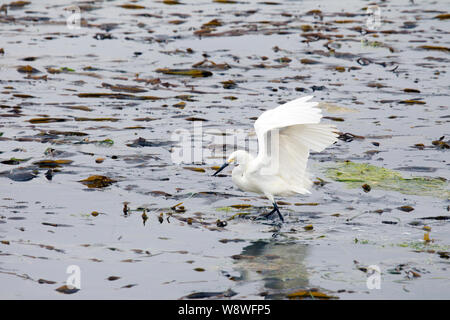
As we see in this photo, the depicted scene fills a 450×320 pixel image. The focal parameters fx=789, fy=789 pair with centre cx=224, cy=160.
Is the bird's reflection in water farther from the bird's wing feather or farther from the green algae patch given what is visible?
the green algae patch

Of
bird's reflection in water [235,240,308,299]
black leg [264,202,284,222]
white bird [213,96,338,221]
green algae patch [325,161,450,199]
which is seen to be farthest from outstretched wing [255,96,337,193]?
green algae patch [325,161,450,199]

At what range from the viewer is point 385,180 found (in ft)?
25.3

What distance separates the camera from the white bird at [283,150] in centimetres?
616

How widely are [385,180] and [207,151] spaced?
2.02 m

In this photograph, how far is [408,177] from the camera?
776 cm

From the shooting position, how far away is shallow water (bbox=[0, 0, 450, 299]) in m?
5.69

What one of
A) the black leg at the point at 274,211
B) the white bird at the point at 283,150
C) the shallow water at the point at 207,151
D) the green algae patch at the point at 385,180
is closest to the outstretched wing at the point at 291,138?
the white bird at the point at 283,150

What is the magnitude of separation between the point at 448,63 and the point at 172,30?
16.3 ft

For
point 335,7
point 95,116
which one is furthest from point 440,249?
point 335,7

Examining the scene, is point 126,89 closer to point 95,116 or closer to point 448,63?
point 95,116

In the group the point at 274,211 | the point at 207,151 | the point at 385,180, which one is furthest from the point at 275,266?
the point at 207,151

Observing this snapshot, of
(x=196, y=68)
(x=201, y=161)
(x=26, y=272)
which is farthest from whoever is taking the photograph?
(x=196, y=68)

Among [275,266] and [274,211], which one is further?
[274,211]

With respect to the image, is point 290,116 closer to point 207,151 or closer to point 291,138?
point 291,138
